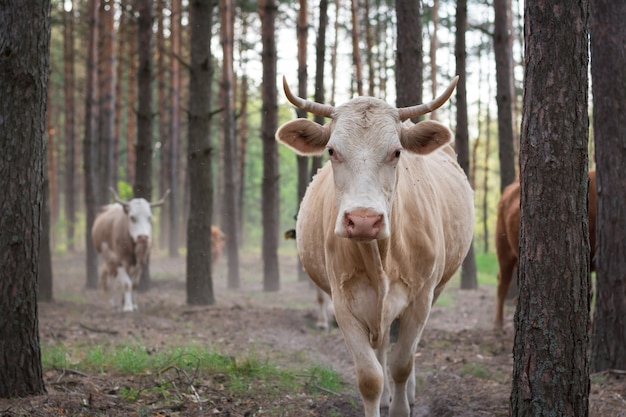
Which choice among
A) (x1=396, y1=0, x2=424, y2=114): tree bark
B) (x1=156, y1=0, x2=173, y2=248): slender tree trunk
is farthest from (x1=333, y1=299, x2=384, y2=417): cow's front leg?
(x1=156, y1=0, x2=173, y2=248): slender tree trunk

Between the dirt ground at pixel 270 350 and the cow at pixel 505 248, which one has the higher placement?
the cow at pixel 505 248

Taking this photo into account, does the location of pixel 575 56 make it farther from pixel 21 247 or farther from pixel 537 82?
pixel 21 247

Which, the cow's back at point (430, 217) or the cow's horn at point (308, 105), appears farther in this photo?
the cow's back at point (430, 217)

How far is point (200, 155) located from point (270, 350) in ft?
16.2

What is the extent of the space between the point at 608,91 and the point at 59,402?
5.44m

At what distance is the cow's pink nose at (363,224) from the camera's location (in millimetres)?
4051

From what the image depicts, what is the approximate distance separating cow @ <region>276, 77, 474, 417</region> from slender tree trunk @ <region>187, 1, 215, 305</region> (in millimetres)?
6960

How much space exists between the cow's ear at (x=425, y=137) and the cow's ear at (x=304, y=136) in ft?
1.86

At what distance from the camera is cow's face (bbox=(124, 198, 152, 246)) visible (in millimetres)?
13672

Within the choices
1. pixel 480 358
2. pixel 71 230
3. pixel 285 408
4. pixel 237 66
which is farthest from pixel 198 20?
pixel 71 230

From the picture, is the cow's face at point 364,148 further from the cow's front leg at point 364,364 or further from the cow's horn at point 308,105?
A: the cow's front leg at point 364,364

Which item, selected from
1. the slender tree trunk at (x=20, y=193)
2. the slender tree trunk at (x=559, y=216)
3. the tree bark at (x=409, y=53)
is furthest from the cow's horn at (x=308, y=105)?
the tree bark at (x=409, y=53)

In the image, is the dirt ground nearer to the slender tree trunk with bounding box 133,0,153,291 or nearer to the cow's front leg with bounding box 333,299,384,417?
the cow's front leg with bounding box 333,299,384,417

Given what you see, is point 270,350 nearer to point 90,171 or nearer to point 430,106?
point 430,106
